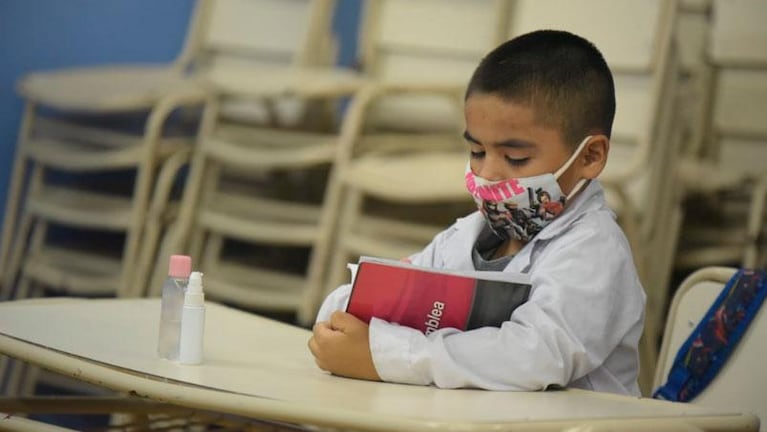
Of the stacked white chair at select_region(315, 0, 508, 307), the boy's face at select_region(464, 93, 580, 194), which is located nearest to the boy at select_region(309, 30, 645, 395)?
the boy's face at select_region(464, 93, 580, 194)

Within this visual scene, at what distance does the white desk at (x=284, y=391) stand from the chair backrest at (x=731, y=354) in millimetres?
361

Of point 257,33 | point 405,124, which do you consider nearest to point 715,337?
point 405,124

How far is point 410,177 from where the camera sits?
10.2ft

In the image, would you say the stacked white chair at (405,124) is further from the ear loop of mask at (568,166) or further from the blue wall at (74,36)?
the ear loop of mask at (568,166)

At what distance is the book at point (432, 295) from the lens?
1.42 meters

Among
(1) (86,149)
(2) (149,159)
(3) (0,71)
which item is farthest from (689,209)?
(3) (0,71)

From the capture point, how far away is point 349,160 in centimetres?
332

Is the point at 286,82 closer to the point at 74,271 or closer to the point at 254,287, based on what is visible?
the point at 254,287

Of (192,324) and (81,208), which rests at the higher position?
(192,324)

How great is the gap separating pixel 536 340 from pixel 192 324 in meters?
0.34

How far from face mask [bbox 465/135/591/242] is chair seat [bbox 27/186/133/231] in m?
2.22

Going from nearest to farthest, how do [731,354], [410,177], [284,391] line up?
[284,391], [731,354], [410,177]

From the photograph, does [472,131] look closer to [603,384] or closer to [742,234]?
[603,384]

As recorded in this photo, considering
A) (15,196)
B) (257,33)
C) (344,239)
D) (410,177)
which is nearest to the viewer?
(410,177)
